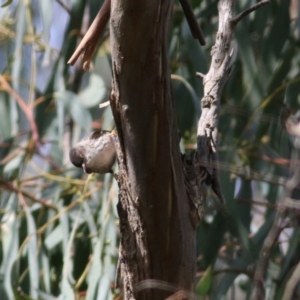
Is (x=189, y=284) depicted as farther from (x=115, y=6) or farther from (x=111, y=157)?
(x=115, y=6)

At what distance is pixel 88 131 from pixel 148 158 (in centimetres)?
88

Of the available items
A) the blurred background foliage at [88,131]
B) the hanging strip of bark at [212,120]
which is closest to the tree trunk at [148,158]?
the hanging strip of bark at [212,120]

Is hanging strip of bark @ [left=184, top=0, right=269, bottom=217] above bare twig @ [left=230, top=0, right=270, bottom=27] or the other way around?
the other way around

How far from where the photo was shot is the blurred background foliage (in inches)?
55.4

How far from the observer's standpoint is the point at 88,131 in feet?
5.06

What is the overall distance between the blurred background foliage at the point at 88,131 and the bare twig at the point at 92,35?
1.96 ft

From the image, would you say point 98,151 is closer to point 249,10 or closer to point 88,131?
point 249,10

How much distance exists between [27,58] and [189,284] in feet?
4.30

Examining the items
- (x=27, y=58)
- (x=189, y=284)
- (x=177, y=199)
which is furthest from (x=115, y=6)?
(x=27, y=58)

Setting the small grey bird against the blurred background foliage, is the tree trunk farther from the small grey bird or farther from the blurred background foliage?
the blurred background foliage

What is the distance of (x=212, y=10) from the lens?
4.97 feet

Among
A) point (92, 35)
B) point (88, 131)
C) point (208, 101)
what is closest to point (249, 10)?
point (208, 101)

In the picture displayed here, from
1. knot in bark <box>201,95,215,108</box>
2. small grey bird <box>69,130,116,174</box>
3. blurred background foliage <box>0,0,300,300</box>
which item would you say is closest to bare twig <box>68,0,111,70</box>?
small grey bird <box>69,130,116,174</box>

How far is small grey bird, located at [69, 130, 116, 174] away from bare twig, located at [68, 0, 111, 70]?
89mm
